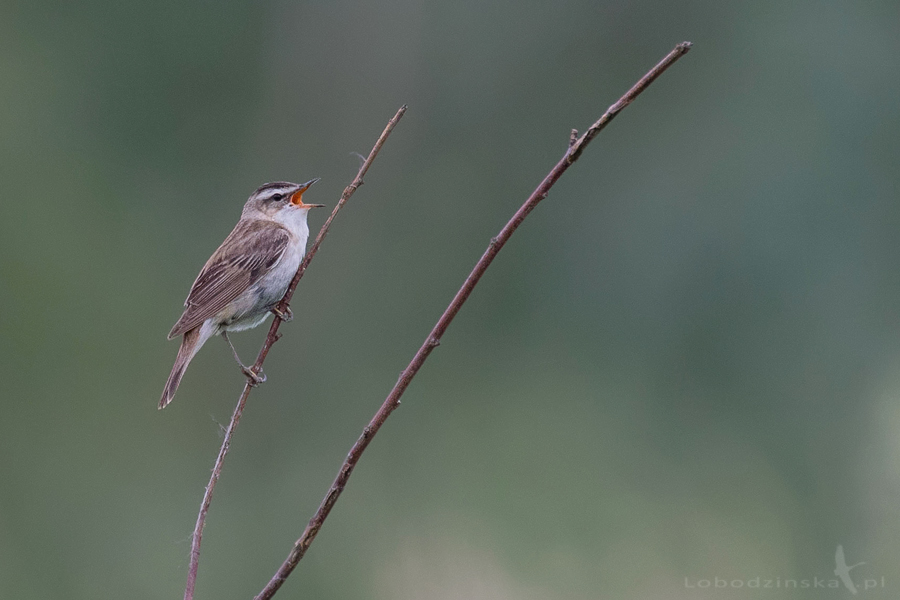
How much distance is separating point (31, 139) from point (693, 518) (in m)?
8.58

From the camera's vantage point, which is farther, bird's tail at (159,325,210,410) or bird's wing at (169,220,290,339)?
bird's wing at (169,220,290,339)

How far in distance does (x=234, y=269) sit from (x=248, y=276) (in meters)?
0.08

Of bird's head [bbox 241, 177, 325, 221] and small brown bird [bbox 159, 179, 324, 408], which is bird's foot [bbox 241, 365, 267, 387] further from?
bird's head [bbox 241, 177, 325, 221]

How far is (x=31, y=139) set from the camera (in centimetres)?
1180

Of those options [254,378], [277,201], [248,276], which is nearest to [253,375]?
[254,378]

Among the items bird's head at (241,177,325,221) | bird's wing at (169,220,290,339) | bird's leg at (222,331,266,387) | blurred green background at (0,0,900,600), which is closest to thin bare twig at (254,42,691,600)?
bird's leg at (222,331,266,387)

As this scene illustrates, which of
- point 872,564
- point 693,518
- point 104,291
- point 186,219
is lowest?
point 872,564

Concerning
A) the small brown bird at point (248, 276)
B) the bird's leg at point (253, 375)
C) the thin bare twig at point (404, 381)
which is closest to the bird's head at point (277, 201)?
the small brown bird at point (248, 276)

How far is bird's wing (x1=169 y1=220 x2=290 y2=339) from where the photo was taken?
4250mm

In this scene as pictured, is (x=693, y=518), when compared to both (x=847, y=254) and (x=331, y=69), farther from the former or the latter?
(x=331, y=69)


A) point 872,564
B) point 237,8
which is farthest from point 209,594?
point 237,8

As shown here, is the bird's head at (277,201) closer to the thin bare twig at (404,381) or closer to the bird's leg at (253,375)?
the bird's leg at (253,375)

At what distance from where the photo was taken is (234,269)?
447 centimetres

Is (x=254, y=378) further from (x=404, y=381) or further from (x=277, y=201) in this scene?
(x=277, y=201)
